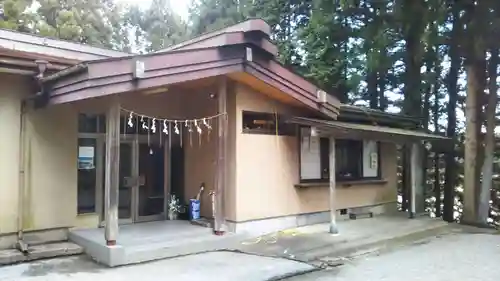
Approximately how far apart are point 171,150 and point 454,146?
411 inches

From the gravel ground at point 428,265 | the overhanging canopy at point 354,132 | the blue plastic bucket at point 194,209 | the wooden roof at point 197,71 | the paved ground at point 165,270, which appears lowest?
the gravel ground at point 428,265

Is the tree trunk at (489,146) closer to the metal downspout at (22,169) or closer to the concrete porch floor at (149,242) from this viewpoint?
the concrete porch floor at (149,242)

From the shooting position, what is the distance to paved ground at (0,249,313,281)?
19.1 ft

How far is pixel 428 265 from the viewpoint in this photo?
6.75m

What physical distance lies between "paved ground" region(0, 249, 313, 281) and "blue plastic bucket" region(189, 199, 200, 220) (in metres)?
2.29

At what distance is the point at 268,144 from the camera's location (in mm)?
9133

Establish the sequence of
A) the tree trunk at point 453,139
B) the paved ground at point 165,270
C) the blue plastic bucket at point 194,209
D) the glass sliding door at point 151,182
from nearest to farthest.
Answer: the paved ground at point 165,270 < the glass sliding door at point 151,182 < the blue plastic bucket at point 194,209 < the tree trunk at point 453,139

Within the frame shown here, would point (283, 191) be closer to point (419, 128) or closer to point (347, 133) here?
point (347, 133)

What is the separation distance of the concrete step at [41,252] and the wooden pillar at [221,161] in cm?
234

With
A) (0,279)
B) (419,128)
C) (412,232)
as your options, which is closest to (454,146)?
(419,128)

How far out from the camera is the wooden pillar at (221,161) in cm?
794

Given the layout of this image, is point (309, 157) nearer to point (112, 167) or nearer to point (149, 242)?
point (149, 242)

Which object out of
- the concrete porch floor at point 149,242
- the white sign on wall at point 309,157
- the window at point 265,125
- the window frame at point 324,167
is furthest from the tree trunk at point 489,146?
the concrete porch floor at point 149,242

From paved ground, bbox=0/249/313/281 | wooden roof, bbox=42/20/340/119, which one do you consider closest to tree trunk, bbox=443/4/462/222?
wooden roof, bbox=42/20/340/119
